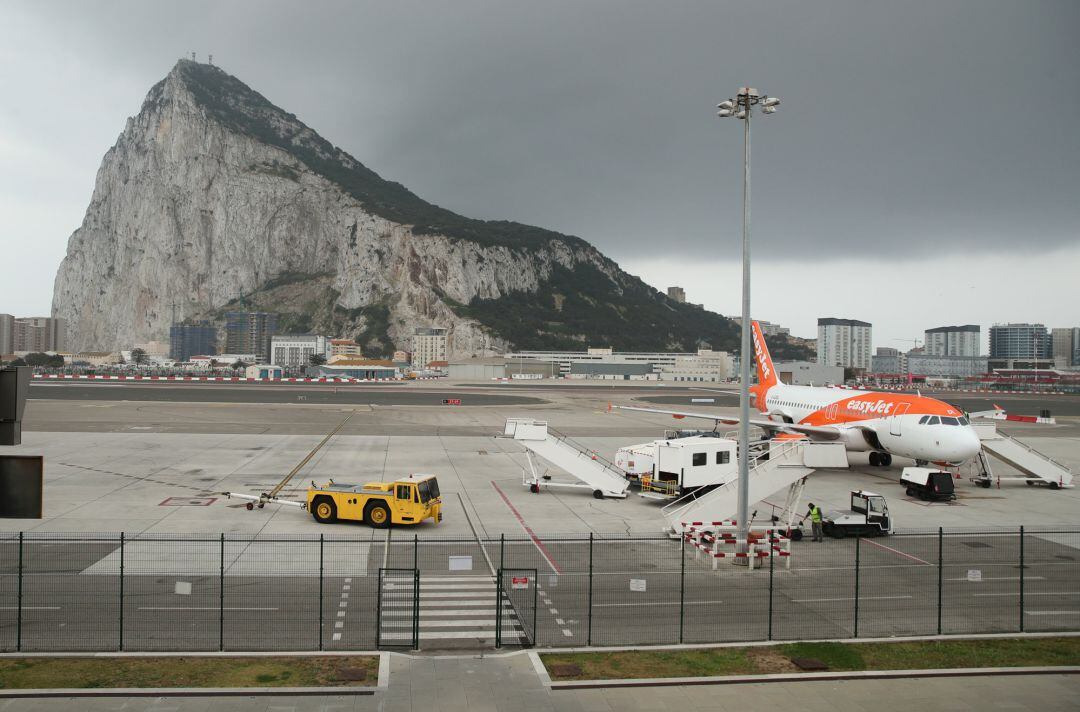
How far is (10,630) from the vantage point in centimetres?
1522

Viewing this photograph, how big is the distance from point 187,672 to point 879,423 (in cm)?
3475

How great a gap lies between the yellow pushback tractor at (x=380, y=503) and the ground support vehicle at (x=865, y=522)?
45.4ft

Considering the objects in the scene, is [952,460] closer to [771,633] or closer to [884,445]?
[884,445]

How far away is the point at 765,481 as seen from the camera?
2594cm

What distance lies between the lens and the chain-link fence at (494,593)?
15.6 metres

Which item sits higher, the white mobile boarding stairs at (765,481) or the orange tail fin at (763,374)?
the orange tail fin at (763,374)

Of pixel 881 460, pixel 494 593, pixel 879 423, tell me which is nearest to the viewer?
pixel 494 593

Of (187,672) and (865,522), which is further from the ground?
(865,522)

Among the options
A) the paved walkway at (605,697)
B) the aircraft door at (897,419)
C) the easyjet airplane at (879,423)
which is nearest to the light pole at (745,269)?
the paved walkway at (605,697)

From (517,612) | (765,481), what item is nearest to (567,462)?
(765,481)

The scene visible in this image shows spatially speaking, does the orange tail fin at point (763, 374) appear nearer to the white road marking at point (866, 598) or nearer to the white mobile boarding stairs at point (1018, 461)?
the white mobile boarding stairs at point (1018, 461)

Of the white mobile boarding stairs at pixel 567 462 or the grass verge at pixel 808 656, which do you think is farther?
the white mobile boarding stairs at pixel 567 462

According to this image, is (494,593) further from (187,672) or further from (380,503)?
(380,503)

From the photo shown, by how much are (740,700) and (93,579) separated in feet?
52.6
